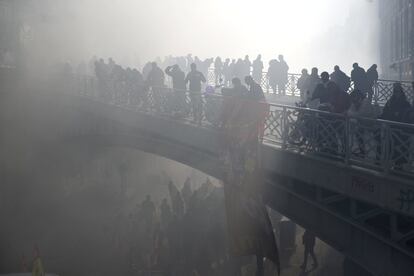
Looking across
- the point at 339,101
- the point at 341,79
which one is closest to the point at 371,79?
the point at 341,79

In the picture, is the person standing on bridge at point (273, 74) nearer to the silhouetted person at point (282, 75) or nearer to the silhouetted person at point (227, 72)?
the silhouetted person at point (282, 75)

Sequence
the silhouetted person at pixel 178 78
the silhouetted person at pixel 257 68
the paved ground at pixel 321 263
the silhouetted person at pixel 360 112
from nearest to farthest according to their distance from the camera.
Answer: the silhouetted person at pixel 360 112
the silhouetted person at pixel 178 78
the paved ground at pixel 321 263
the silhouetted person at pixel 257 68

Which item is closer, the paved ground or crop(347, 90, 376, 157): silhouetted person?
crop(347, 90, 376, 157): silhouetted person

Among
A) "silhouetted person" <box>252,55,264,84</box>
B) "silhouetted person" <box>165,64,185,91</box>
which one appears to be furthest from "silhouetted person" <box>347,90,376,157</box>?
"silhouetted person" <box>252,55,264,84</box>

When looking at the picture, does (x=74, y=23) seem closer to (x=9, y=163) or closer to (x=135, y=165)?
(x=135, y=165)

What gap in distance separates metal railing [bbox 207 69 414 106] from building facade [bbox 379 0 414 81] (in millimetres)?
3291

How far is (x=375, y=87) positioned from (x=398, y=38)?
15.3 meters

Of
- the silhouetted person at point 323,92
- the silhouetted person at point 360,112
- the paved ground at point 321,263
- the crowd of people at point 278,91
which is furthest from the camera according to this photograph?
the paved ground at point 321,263

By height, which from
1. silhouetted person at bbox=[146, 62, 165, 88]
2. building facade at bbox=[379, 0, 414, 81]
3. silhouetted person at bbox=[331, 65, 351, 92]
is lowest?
silhouetted person at bbox=[331, 65, 351, 92]

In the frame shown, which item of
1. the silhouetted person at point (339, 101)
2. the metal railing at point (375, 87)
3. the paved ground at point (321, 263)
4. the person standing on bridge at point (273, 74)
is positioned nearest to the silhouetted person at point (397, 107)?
the silhouetted person at point (339, 101)

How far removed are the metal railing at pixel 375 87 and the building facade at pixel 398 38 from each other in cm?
329

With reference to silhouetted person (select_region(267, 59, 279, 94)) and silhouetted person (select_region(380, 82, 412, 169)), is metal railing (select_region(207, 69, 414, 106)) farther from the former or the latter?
silhouetted person (select_region(380, 82, 412, 169))

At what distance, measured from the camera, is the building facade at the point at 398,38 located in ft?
80.3

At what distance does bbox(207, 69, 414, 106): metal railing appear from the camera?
48.5 feet
